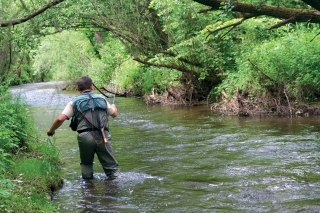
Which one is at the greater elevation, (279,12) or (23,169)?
(279,12)

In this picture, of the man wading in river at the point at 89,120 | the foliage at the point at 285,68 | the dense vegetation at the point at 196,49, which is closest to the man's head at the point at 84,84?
the man wading in river at the point at 89,120

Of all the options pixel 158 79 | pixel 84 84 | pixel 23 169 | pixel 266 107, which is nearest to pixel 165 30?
pixel 158 79

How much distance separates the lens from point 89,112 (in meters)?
7.85

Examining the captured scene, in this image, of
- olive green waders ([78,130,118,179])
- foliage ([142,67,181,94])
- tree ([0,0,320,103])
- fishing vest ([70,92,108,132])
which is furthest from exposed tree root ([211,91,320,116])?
fishing vest ([70,92,108,132])

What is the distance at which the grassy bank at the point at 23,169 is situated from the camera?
5.83 m

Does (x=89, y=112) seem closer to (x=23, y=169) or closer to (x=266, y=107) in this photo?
(x=23, y=169)

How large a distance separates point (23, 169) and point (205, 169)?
3043 mm

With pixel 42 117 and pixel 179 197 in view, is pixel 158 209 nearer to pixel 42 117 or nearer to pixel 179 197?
pixel 179 197

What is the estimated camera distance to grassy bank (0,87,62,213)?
5828mm

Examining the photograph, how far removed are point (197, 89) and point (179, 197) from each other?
14.8 m

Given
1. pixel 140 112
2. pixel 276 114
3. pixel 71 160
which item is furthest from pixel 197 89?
pixel 71 160

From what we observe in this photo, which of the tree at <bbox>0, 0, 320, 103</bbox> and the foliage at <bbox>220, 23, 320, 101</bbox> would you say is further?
the tree at <bbox>0, 0, 320, 103</bbox>

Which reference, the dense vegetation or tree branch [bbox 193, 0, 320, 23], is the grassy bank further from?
tree branch [bbox 193, 0, 320, 23]

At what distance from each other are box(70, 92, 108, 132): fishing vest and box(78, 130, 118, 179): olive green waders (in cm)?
12
